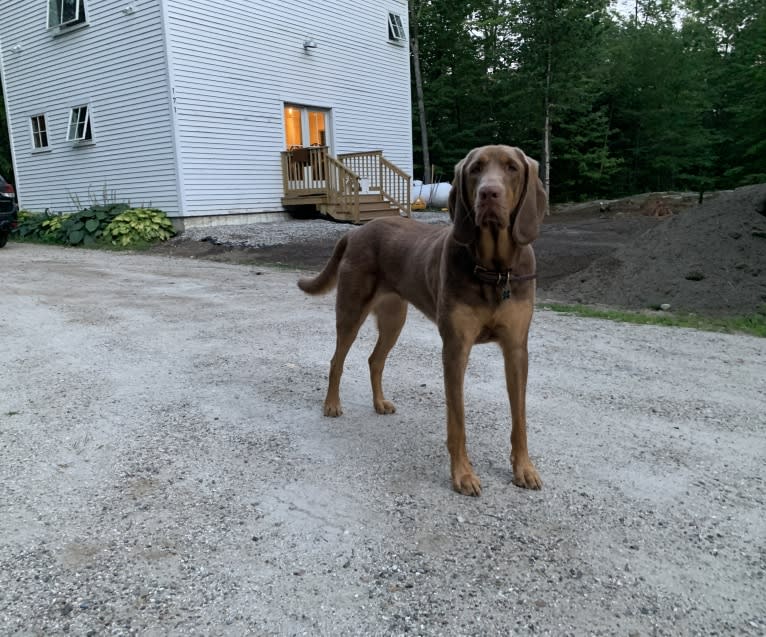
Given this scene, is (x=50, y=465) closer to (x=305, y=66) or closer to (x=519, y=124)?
(x=305, y=66)

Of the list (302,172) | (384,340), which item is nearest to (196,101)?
(302,172)

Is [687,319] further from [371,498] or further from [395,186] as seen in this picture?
[395,186]

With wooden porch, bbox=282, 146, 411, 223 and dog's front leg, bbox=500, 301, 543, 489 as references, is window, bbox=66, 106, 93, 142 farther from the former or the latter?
dog's front leg, bbox=500, 301, 543, 489

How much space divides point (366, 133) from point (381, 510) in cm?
1745

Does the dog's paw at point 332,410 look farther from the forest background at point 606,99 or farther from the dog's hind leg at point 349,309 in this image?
the forest background at point 606,99

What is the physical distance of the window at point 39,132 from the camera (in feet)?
57.6

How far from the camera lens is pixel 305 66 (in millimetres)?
16625

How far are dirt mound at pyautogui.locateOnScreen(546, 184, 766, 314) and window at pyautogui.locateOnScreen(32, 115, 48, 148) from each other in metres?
16.6

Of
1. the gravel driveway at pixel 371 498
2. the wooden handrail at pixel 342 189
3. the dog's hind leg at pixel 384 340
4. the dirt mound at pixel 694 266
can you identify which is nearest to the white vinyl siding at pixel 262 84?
the wooden handrail at pixel 342 189

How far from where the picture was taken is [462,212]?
Result: 2586 mm

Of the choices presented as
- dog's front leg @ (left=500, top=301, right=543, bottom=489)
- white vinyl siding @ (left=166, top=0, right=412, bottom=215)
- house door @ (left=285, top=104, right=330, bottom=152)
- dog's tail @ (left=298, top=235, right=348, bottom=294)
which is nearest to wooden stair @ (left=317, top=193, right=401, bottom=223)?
white vinyl siding @ (left=166, top=0, right=412, bottom=215)

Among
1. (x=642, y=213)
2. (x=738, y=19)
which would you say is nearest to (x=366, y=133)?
(x=642, y=213)

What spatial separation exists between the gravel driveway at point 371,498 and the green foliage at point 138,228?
31.0 feet

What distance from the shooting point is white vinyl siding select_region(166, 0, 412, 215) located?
14.0 m
